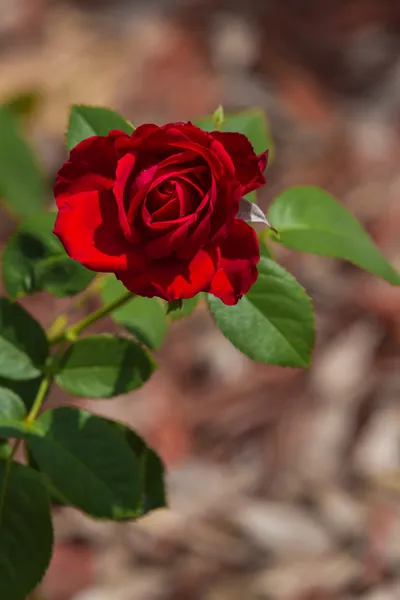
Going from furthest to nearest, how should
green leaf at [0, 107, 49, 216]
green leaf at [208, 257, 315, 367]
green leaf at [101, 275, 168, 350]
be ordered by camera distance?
green leaf at [0, 107, 49, 216], green leaf at [101, 275, 168, 350], green leaf at [208, 257, 315, 367]

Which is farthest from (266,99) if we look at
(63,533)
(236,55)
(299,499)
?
(63,533)

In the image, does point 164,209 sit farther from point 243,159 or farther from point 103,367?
point 103,367

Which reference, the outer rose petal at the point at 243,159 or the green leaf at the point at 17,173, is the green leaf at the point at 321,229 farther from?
the green leaf at the point at 17,173

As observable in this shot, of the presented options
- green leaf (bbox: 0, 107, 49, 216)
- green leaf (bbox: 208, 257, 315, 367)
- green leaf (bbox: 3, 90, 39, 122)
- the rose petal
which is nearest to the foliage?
green leaf (bbox: 208, 257, 315, 367)

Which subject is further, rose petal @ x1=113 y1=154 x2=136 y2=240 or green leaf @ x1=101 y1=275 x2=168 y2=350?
green leaf @ x1=101 y1=275 x2=168 y2=350

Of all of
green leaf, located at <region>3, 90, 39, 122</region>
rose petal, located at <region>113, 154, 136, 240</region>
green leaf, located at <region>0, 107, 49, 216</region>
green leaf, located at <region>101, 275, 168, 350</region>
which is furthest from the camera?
green leaf, located at <region>3, 90, 39, 122</region>

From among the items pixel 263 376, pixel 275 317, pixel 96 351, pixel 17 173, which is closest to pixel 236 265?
pixel 275 317

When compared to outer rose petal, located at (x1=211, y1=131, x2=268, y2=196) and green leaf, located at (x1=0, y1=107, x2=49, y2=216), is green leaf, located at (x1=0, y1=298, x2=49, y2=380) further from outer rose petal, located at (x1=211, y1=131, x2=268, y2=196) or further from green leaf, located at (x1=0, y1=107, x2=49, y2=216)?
green leaf, located at (x1=0, y1=107, x2=49, y2=216)

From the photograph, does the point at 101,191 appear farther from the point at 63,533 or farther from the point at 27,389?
the point at 63,533
